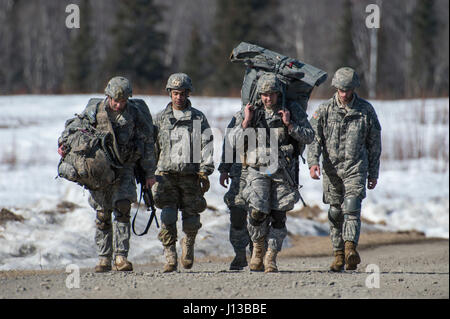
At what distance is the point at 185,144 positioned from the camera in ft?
28.4

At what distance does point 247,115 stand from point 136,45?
40.3 meters

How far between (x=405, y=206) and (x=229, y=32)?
32574mm

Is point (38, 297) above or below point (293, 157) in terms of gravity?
below

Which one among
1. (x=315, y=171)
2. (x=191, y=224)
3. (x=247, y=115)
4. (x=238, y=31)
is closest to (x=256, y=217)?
(x=191, y=224)

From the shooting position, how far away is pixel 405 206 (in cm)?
1691

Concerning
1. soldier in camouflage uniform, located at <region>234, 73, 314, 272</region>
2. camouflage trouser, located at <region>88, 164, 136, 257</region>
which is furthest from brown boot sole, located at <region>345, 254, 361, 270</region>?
camouflage trouser, located at <region>88, 164, 136, 257</region>

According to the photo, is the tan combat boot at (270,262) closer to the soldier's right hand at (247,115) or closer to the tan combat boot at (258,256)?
the tan combat boot at (258,256)

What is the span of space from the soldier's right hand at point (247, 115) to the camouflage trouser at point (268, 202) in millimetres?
463

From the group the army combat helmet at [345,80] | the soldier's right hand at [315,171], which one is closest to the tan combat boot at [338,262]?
the soldier's right hand at [315,171]

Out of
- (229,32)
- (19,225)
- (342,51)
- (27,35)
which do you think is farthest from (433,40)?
(19,225)

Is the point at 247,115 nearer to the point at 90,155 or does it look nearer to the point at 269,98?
the point at 269,98

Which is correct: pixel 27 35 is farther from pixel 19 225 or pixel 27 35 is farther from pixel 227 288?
pixel 227 288

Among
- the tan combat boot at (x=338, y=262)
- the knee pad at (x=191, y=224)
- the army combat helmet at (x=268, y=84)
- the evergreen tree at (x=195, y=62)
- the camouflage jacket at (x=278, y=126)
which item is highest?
the evergreen tree at (x=195, y=62)

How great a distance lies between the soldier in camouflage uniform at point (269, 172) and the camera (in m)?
8.33
